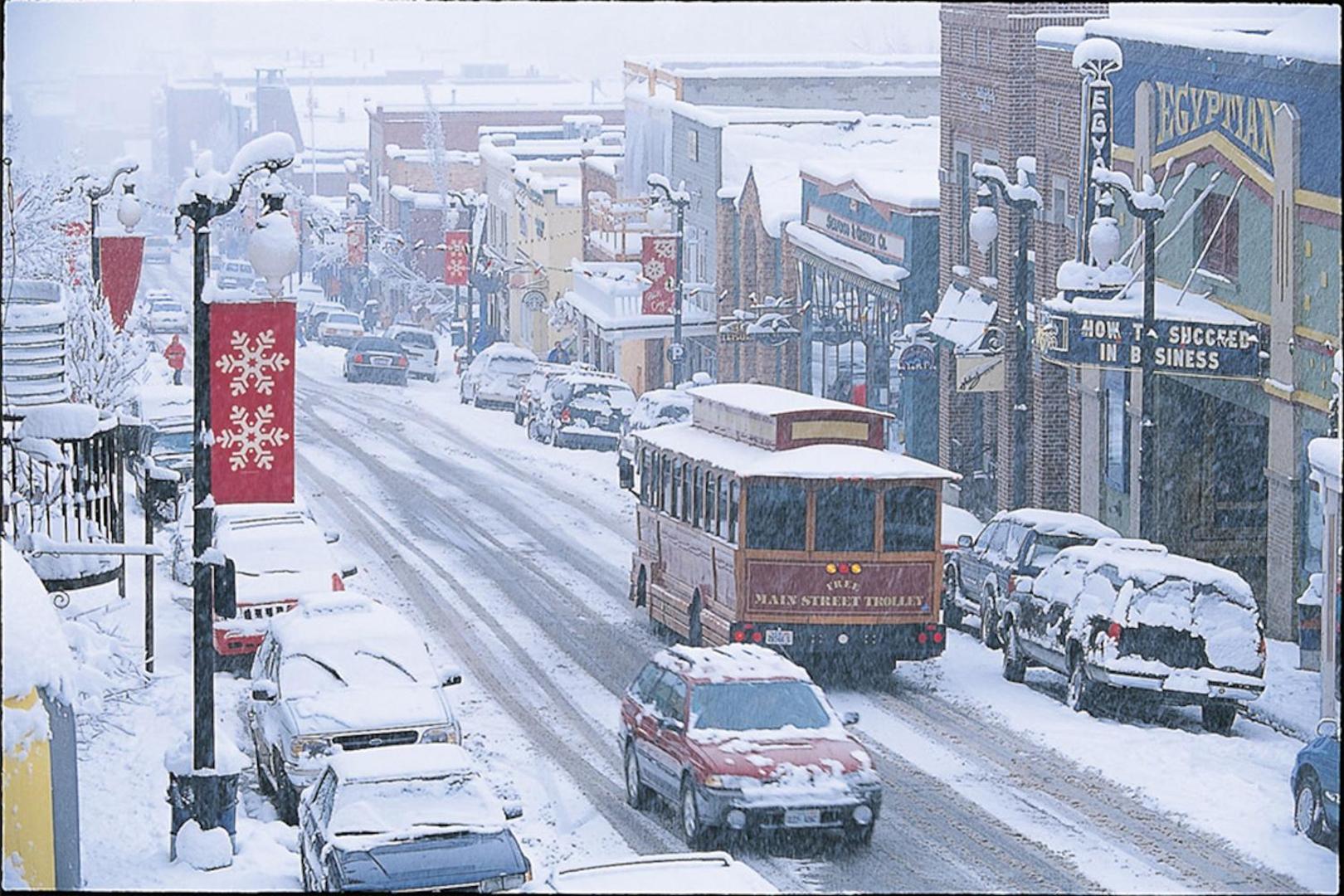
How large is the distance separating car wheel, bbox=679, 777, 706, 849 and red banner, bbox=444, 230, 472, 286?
51.4 m

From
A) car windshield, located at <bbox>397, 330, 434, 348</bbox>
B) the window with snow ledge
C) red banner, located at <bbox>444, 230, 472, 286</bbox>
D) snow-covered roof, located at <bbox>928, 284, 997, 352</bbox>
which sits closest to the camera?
the window with snow ledge

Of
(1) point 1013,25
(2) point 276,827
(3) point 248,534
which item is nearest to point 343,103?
(1) point 1013,25

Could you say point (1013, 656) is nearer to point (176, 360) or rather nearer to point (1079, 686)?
point (1079, 686)

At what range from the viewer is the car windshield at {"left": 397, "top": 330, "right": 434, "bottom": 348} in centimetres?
7331

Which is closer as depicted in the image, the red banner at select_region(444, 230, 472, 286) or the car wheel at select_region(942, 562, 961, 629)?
the car wheel at select_region(942, 562, 961, 629)

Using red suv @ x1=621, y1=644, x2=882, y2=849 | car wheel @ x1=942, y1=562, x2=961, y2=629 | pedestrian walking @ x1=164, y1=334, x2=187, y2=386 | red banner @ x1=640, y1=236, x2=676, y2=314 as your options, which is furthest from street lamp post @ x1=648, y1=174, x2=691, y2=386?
red suv @ x1=621, y1=644, x2=882, y2=849

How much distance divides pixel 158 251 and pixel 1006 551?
119 meters

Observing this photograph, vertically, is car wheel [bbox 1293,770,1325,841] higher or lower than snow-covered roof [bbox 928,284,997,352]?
lower

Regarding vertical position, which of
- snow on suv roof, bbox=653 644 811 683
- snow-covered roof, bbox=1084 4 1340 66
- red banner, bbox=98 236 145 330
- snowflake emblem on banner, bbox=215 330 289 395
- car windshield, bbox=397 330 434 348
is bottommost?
snow on suv roof, bbox=653 644 811 683

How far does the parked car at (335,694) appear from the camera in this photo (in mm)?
21281

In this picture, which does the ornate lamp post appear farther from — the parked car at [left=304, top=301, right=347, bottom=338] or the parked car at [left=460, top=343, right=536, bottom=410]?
the parked car at [left=304, top=301, right=347, bottom=338]

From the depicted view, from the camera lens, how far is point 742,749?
784 inches

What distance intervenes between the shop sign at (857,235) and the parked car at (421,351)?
20633 millimetres

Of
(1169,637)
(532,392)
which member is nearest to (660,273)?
(532,392)
